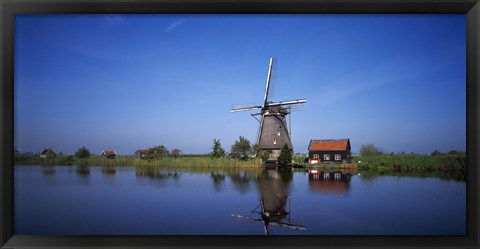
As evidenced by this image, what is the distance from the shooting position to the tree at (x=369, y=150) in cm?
388

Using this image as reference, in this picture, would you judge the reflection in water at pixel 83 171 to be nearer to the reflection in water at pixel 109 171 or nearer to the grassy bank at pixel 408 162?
the reflection in water at pixel 109 171

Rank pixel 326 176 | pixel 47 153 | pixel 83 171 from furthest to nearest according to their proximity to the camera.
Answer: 1. pixel 326 176
2. pixel 83 171
3. pixel 47 153

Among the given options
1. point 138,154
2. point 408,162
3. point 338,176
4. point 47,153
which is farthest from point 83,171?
point 408,162

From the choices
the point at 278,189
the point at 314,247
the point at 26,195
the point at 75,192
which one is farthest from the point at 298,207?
the point at 26,195

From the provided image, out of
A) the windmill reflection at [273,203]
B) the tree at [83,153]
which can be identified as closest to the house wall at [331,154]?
the windmill reflection at [273,203]

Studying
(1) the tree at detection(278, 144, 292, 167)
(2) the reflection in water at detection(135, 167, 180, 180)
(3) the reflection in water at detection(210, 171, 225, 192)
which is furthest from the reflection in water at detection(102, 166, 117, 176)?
(1) the tree at detection(278, 144, 292, 167)

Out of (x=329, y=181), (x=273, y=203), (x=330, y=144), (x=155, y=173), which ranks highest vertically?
(x=330, y=144)

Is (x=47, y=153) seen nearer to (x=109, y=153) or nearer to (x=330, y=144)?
(x=109, y=153)

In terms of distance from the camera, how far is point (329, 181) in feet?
13.8

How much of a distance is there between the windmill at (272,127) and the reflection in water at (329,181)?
0.53 metres

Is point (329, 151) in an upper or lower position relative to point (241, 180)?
upper

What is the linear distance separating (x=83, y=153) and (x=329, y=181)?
305 centimetres

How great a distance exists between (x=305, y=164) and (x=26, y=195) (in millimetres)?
3312

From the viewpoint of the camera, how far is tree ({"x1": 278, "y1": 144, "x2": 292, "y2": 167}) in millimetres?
4603
